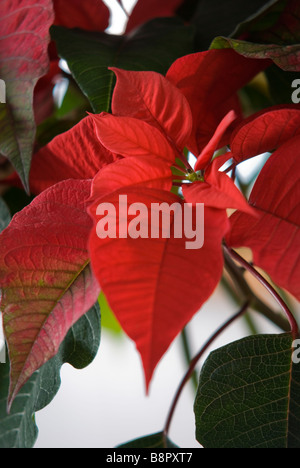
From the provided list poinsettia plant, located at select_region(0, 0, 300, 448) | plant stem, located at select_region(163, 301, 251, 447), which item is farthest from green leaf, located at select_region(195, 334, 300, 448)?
plant stem, located at select_region(163, 301, 251, 447)

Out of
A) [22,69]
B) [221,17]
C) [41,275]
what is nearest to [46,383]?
[41,275]

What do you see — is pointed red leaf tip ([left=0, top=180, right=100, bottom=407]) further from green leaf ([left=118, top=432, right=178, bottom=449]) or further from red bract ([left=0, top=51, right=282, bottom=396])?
green leaf ([left=118, top=432, right=178, bottom=449])

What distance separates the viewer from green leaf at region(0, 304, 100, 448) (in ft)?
1.13

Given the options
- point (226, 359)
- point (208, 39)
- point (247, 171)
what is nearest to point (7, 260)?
point (226, 359)

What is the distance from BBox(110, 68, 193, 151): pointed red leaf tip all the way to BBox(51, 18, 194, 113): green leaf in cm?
5

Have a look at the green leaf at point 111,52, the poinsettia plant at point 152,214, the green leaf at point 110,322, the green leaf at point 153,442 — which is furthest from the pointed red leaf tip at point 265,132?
the green leaf at point 110,322

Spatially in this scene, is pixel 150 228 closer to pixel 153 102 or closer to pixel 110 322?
pixel 153 102

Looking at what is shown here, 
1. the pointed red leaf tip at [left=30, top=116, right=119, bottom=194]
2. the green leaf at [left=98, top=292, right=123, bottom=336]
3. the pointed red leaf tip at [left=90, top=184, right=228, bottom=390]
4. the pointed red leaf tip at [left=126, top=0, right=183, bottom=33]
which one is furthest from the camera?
the green leaf at [left=98, top=292, right=123, bottom=336]

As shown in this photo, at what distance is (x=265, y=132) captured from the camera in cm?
29

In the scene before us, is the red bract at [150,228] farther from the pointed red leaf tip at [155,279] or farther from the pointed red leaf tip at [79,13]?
the pointed red leaf tip at [79,13]

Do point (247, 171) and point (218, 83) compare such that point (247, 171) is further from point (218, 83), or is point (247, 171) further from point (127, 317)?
point (127, 317)

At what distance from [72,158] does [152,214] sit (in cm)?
10

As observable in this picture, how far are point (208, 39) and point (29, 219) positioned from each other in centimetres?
25

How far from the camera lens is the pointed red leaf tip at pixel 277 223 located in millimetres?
239
